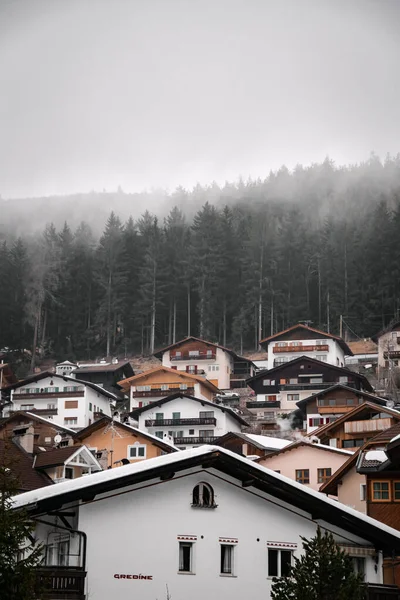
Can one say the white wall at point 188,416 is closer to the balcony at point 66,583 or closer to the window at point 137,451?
the window at point 137,451

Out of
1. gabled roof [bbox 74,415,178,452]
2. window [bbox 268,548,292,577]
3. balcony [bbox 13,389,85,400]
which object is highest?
balcony [bbox 13,389,85,400]

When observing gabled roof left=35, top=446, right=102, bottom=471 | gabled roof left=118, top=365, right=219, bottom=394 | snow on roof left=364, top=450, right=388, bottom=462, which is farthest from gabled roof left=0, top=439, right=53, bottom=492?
gabled roof left=118, top=365, right=219, bottom=394

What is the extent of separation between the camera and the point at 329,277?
119 m

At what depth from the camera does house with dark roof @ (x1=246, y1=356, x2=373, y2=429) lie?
81.4m

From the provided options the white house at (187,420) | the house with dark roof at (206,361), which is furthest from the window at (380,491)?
the house with dark roof at (206,361)

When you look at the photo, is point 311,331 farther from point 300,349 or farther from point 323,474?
point 323,474

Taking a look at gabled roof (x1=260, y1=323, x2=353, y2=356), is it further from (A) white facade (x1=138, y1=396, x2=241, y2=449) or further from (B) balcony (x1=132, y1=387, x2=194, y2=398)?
(A) white facade (x1=138, y1=396, x2=241, y2=449)

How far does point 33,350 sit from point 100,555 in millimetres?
96036

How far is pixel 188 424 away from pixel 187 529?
2144 inches

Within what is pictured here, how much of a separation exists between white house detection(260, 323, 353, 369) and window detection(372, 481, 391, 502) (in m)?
66.7

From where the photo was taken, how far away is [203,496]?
19219mm

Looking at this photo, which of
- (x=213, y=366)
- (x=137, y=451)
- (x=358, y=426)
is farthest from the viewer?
(x=213, y=366)

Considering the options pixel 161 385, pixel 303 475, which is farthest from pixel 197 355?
pixel 303 475

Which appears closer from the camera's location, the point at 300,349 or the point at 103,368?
the point at 103,368
